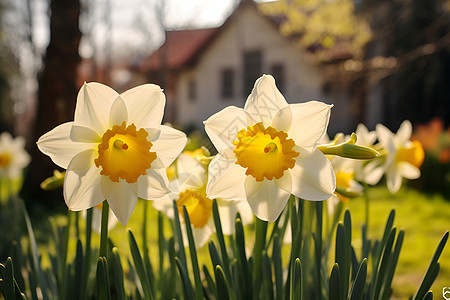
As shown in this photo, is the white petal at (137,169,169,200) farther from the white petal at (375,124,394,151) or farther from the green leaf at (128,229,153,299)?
the white petal at (375,124,394,151)

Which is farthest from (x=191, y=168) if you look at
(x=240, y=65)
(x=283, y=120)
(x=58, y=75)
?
(x=240, y=65)

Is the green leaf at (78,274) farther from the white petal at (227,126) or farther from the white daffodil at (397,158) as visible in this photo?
the white daffodil at (397,158)

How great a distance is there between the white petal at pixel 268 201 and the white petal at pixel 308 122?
0.10 metres

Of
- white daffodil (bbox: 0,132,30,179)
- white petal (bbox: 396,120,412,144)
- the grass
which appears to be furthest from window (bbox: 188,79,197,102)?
white petal (bbox: 396,120,412,144)

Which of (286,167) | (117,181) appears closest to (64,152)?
(117,181)

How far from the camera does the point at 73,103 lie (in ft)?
16.4

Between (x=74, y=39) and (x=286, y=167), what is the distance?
4.69m

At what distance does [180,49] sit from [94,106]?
14.5 meters

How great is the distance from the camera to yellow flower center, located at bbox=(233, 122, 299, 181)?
813mm

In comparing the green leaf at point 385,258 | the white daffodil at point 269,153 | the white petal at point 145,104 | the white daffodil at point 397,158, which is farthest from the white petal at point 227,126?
the white daffodil at point 397,158

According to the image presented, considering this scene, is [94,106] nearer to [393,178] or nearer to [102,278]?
[102,278]

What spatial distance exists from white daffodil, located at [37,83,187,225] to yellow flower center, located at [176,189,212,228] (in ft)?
0.84

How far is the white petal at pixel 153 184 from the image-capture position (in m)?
0.83

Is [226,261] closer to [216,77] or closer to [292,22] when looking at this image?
[292,22]
